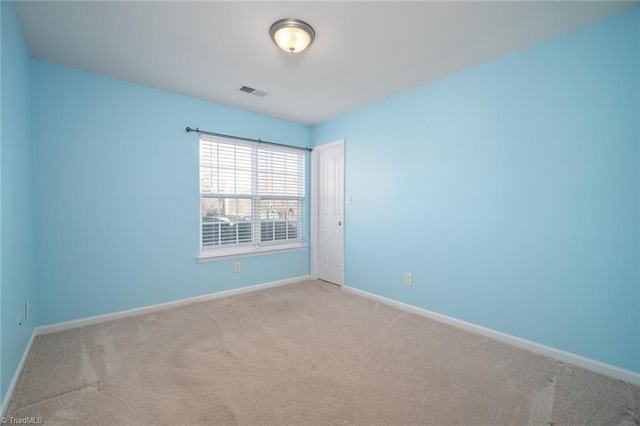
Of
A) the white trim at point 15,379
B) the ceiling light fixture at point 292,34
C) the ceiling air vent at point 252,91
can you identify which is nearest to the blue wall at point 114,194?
the white trim at point 15,379

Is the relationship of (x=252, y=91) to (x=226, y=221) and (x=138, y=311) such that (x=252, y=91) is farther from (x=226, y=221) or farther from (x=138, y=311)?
(x=138, y=311)

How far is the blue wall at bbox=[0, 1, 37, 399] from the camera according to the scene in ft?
5.74

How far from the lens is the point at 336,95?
11.3 ft

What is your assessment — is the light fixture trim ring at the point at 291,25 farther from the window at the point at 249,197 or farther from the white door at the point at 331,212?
the white door at the point at 331,212

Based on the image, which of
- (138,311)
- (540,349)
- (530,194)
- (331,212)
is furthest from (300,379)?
(331,212)

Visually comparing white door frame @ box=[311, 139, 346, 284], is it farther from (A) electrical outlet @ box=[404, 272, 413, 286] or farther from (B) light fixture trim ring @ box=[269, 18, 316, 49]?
(B) light fixture trim ring @ box=[269, 18, 316, 49]

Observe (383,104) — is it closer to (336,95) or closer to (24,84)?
(336,95)

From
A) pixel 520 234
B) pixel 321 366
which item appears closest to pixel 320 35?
pixel 520 234

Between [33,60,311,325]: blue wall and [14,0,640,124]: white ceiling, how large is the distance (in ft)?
1.01

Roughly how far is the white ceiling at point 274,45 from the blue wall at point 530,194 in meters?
0.28

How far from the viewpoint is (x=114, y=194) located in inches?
118

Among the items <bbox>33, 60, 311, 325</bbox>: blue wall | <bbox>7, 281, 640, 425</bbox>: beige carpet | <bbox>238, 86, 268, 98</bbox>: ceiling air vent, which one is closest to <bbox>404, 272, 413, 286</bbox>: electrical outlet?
<bbox>7, 281, 640, 425</bbox>: beige carpet

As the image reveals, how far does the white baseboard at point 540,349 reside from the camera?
6.51ft

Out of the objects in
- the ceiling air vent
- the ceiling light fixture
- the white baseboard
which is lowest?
the white baseboard
